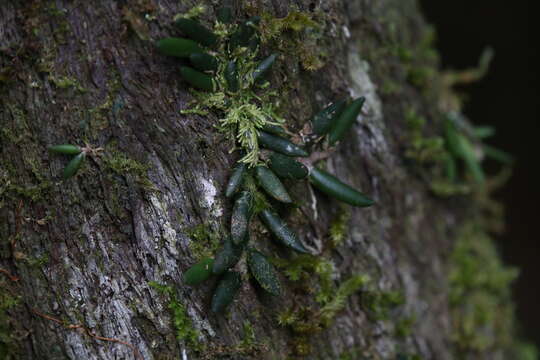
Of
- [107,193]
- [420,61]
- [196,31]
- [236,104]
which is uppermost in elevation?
[420,61]

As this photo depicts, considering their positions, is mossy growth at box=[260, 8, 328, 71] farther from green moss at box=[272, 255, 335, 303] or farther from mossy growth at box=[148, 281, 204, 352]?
mossy growth at box=[148, 281, 204, 352]

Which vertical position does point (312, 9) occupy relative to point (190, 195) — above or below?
above

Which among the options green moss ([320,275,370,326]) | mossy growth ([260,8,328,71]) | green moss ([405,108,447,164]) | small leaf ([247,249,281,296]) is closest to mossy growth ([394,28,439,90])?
green moss ([405,108,447,164])

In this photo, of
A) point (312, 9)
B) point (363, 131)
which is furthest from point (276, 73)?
point (363, 131)

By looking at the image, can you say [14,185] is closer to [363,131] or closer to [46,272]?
[46,272]

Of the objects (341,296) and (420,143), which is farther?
(420,143)

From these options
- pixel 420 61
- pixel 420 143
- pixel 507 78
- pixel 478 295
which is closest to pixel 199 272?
pixel 420 143

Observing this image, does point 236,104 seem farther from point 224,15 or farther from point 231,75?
point 224,15
